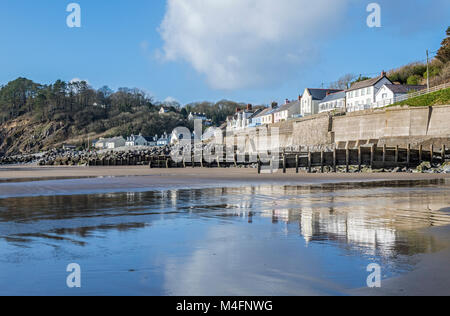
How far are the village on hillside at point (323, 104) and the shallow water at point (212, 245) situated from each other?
47489mm

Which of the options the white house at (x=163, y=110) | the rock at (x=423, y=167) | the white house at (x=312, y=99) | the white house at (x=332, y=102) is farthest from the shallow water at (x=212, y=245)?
the white house at (x=163, y=110)

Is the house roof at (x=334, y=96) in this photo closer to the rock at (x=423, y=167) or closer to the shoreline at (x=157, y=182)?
the rock at (x=423, y=167)

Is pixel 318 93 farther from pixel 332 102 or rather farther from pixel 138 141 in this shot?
pixel 138 141

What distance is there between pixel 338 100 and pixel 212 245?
250 ft

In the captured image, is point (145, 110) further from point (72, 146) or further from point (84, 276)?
point (84, 276)

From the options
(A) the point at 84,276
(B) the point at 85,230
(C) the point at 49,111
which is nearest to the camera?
(A) the point at 84,276

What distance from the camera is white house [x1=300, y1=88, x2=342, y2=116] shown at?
87.2 metres

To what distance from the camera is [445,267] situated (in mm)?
5332

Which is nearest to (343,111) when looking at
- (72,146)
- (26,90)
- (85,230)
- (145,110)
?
(85,230)

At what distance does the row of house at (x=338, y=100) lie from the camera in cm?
6178

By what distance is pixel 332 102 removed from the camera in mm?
81188

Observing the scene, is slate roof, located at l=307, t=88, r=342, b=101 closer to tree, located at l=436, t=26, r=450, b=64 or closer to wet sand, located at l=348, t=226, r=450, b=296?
tree, located at l=436, t=26, r=450, b=64

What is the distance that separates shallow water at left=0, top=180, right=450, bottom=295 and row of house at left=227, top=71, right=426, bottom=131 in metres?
47.9
